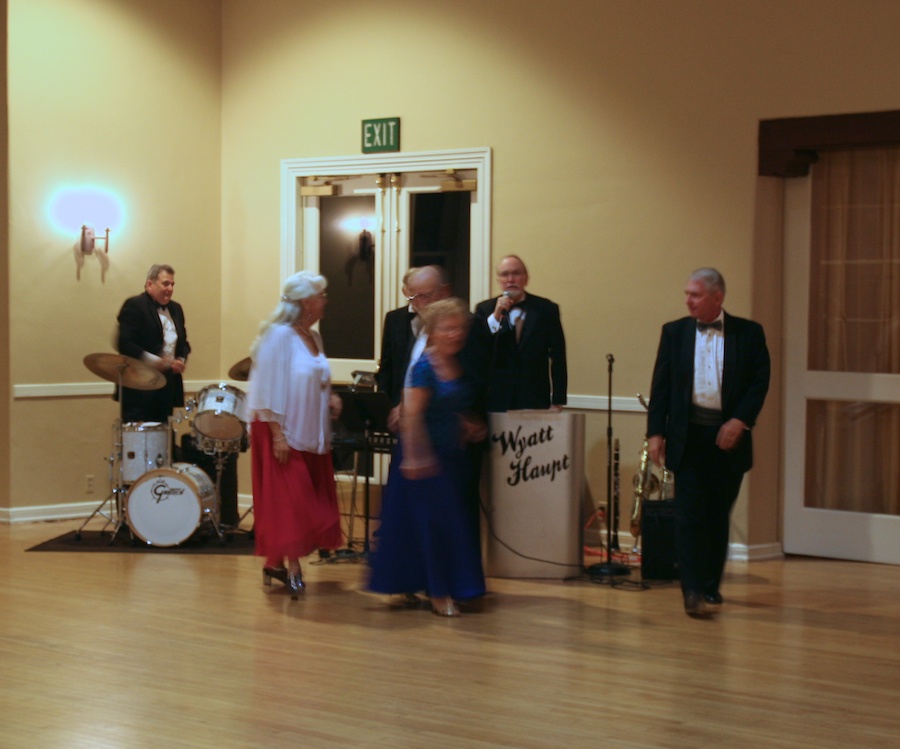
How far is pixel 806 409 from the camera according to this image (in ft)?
24.8

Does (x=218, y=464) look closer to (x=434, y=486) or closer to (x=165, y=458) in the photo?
(x=165, y=458)

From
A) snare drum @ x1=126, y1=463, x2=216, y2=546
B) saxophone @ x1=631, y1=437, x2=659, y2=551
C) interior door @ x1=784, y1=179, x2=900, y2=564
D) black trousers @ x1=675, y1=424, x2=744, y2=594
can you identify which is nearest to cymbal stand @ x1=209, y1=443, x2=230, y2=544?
snare drum @ x1=126, y1=463, x2=216, y2=546

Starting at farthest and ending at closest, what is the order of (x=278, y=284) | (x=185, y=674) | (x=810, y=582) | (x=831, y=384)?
(x=278, y=284), (x=831, y=384), (x=810, y=582), (x=185, y=674)

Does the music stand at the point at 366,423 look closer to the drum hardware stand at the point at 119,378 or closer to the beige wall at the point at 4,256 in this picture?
the drum hardware stand at the point at 119,378

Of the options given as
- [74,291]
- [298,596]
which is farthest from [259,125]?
[298,596]

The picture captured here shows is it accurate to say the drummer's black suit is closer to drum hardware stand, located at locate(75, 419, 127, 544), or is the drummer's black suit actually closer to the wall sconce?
drum hardware stand, located at locate(75, 419, 127, 544)

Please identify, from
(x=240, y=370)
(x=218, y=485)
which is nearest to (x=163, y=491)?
(x=218, y=485)

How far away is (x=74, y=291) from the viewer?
8.70 m

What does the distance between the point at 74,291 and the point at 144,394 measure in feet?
3.44

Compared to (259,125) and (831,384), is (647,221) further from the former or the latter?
(259,125)

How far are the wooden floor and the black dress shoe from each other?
0.18ft

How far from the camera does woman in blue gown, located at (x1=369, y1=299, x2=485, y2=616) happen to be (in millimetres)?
5871

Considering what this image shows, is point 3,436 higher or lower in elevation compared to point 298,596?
higher

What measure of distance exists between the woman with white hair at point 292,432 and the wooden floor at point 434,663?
32 centimetres
